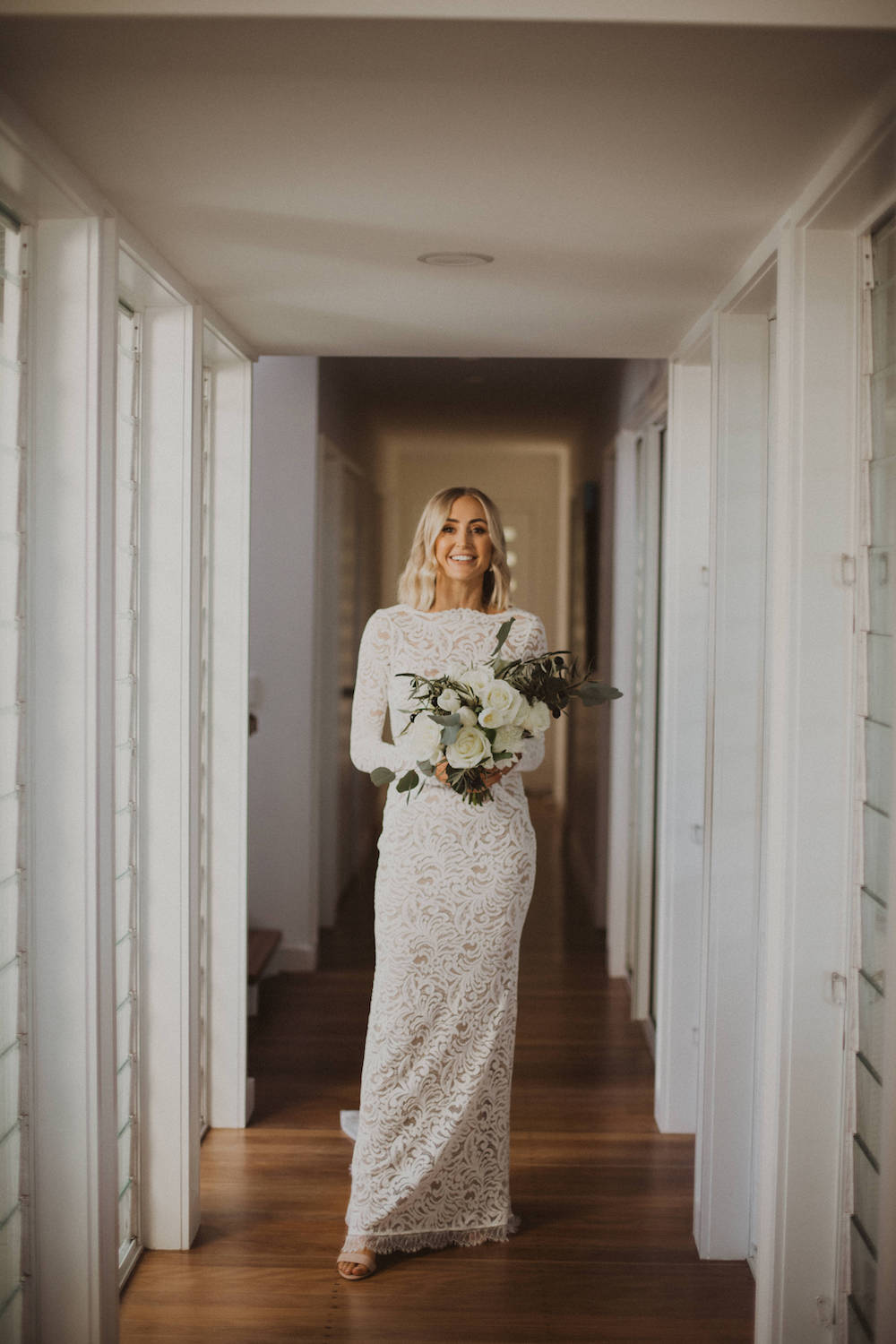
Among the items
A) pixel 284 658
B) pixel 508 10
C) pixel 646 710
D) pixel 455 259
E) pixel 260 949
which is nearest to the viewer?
pixel 508 10

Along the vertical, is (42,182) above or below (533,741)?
above

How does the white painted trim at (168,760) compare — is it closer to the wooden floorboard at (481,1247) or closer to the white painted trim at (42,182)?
the wooden floorboard at (481,1247)

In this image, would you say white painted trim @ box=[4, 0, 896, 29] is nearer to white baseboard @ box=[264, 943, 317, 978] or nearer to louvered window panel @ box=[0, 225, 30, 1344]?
louvered window panel @ box=[0, 225, 30, 1344]

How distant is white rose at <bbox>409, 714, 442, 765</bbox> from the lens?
8.59 feet

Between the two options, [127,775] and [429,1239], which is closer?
[127,775]

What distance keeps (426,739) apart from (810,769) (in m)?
0.82

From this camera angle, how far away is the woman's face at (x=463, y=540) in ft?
9.84

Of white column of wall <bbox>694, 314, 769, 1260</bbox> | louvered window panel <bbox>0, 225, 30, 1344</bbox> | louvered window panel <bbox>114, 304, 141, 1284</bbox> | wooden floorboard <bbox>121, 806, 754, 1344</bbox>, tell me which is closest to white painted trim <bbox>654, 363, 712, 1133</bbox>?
wooden floorboard <bbox>121, 806, 754, 1344</bbox>

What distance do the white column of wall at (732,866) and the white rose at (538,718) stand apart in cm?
52

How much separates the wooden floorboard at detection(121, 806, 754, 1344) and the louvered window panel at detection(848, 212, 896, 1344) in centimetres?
67

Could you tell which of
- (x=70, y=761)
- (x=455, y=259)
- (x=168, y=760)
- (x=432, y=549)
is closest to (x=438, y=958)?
(x=168, y=760)

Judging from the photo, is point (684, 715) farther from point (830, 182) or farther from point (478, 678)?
point (830, 182)

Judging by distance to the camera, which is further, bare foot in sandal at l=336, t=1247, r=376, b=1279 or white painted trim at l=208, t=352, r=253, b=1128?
white painted trim at l=208, t=352, r=253, b=1128

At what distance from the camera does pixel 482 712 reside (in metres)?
2.64
